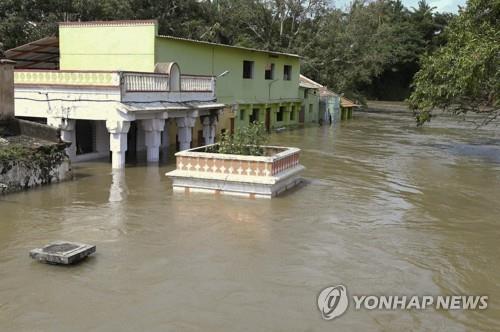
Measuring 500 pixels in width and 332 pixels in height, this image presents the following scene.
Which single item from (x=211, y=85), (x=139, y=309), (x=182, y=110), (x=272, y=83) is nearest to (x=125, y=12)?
(x=272, y=83)

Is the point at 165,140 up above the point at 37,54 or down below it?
below

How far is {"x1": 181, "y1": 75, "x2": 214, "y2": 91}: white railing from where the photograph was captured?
737 inches

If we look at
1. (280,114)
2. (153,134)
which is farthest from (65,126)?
(280,114)

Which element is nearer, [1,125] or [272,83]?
[1,125]

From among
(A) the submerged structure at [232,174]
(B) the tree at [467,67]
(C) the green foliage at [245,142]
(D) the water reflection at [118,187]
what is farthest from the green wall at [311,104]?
(A) the submerged structure at [232,174]

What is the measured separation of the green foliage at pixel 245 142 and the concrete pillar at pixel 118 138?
3211 millimetres

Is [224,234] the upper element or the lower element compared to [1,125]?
lower

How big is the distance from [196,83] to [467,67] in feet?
29.3

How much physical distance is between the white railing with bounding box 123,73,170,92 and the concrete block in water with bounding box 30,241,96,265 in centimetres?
777

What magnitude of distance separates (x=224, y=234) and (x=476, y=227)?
5.18m

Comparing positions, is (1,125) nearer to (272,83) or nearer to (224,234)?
(224,234)

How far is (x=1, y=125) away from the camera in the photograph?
14.3 metres

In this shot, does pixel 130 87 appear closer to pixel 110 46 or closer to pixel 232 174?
pixel 232 174

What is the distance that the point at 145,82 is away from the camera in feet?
53.7
